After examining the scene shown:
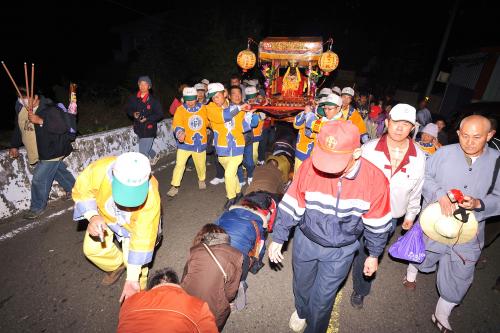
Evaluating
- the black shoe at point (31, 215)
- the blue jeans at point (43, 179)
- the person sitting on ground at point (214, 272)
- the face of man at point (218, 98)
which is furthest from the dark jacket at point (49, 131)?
the person sitting on ground at point (214, 272)

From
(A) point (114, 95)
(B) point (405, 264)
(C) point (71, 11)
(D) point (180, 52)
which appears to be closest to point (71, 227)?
(B) point (405, 264)

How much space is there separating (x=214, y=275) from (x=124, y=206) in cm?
99

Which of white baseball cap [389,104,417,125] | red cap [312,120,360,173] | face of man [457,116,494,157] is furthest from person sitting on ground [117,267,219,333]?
face of man [457,116,494,157]

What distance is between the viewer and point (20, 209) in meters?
5.05

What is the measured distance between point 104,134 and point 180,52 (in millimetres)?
10025

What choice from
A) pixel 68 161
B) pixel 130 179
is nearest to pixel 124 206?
pixel 130 179

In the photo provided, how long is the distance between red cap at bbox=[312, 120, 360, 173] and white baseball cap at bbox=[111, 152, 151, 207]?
143 centimetres

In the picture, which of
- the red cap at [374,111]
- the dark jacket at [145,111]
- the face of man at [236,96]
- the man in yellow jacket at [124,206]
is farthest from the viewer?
the red cap at [374,111]

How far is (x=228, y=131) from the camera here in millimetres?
5508

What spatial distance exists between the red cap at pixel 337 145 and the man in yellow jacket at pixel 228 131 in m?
3.31

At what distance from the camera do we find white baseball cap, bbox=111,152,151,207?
2.30 metres

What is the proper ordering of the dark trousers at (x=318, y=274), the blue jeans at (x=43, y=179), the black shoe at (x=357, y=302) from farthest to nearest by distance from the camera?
the blue jeans at (x=43, y=179), the black shoe at (x=357, y=302), the dark trousers at (x=318, y=274)

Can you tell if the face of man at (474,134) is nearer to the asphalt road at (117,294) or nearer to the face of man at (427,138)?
the face of man at (427,138)

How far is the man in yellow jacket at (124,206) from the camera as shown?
2340mm
